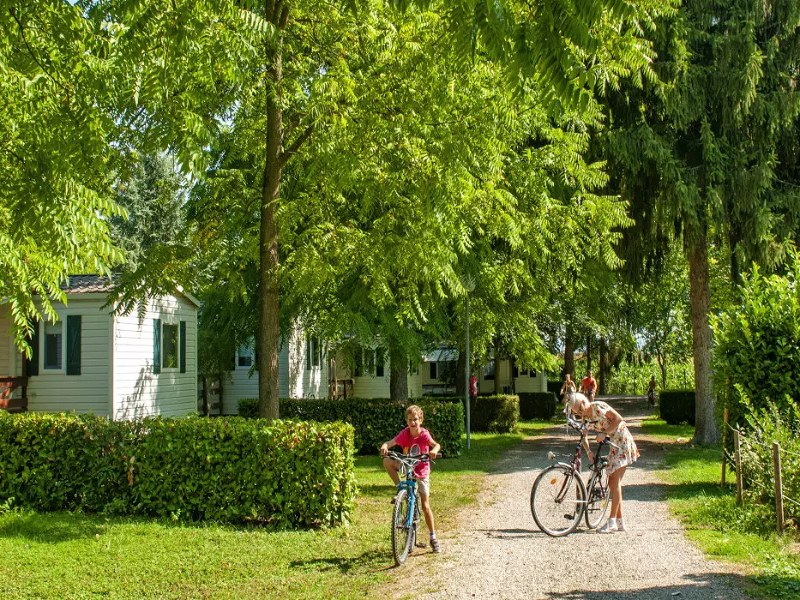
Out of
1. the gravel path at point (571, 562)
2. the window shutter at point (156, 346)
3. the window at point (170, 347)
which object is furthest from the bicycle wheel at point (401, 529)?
the window at point (170, 347)

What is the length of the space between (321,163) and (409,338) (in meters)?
6.67

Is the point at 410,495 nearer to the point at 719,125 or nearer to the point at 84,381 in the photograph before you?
the point at 84,381

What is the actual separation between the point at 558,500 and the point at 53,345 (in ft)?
42.6

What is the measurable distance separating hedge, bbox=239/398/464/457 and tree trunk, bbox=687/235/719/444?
22.2ft

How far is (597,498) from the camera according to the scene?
32.3ft

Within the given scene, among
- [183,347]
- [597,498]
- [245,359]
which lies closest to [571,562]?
[597,498]

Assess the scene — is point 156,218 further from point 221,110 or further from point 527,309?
point 221,110

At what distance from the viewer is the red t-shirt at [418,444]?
877 cm

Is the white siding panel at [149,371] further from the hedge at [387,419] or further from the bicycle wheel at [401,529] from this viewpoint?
the bicycle wheel at [401,529]

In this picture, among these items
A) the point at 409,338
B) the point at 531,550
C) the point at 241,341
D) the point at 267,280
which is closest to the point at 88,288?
the point at 241,341

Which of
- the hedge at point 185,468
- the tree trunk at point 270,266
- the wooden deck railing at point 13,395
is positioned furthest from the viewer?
the wooden deck railing at point 13,395

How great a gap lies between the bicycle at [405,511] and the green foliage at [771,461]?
155 inches

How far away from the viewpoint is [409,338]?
54.3 ft

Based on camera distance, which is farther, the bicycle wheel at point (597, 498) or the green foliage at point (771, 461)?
the bicycle wheel at point (597, 498)
